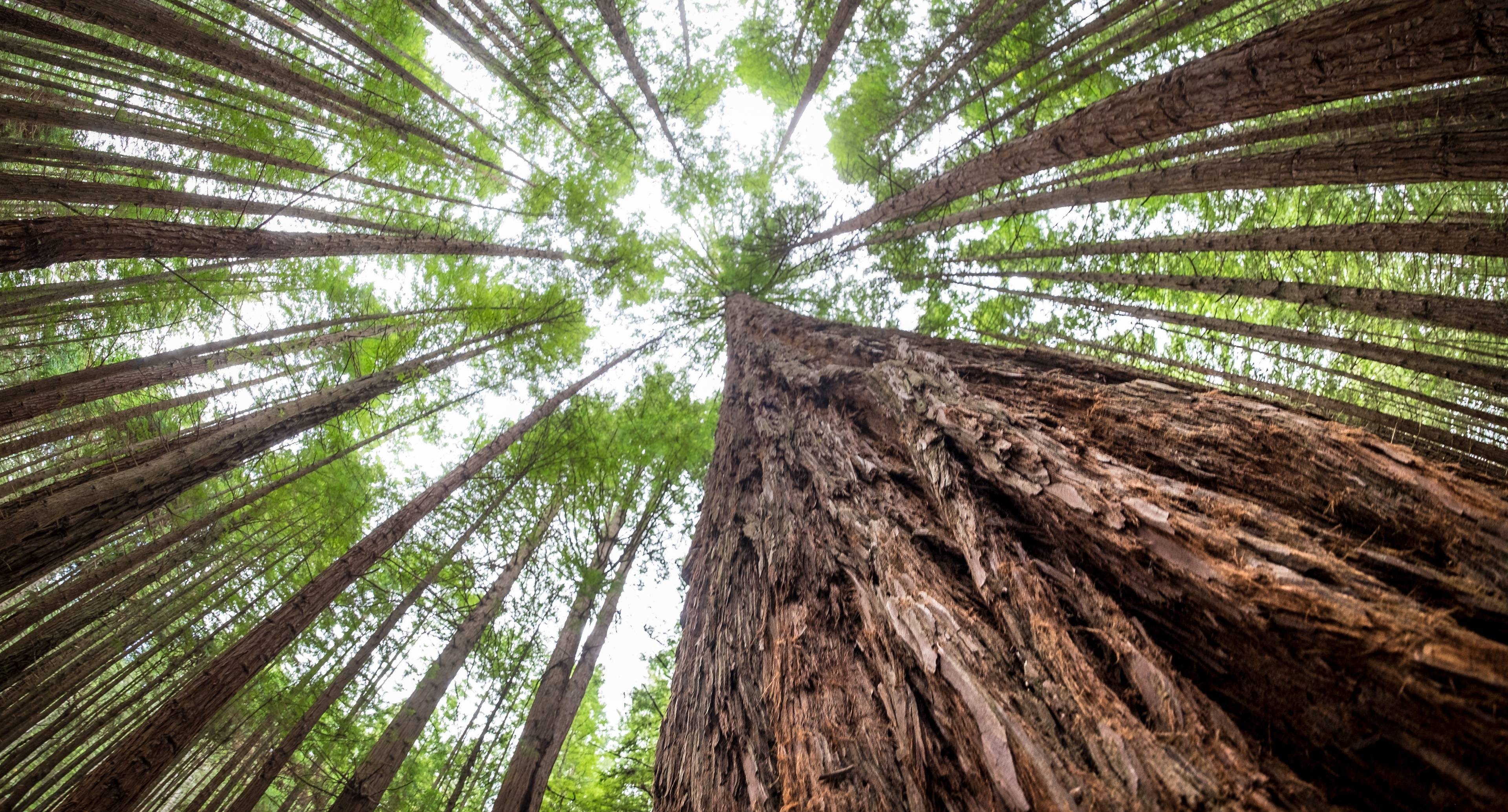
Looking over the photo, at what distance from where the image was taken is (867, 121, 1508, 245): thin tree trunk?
2621 mm

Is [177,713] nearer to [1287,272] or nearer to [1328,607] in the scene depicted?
[1328,607]

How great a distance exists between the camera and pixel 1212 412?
5.83 ft

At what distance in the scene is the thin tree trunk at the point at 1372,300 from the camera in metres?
4.04

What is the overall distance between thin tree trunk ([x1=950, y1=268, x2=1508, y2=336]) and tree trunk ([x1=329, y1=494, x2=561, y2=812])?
26.5 feet

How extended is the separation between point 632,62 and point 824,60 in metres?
2.81

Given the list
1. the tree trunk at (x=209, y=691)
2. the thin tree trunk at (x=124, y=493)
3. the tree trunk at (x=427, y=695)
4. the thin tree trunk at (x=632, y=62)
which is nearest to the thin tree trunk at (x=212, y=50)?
the thin tree trunk at (x=632, y=62)

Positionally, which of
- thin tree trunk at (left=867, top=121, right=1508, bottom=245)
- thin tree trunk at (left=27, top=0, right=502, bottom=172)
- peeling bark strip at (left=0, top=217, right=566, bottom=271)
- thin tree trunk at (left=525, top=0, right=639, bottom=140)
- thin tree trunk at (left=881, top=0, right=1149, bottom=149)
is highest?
thin tree trunk at (left=525, top=0, right=639, bottom=140)

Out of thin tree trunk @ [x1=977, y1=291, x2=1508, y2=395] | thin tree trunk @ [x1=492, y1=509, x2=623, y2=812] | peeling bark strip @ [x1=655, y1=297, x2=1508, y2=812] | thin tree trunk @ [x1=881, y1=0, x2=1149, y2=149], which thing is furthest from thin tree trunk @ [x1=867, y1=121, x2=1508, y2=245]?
thin tree trunk @ [x1=492, y1=509, x2=623, y2=812]

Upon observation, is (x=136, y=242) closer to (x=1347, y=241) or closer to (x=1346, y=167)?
(x=1346, y=167)

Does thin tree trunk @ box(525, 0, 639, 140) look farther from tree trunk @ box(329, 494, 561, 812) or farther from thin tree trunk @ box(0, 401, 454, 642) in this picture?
tree trunk @ box(329, 494, 561, 812)

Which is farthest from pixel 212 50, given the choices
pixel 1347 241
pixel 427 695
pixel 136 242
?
pixel 1347 241

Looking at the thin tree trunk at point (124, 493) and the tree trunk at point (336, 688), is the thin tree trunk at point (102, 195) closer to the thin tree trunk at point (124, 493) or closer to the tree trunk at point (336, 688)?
the thin tree trunk at point (124, 493)

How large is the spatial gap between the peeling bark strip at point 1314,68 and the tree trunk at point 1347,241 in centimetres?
292

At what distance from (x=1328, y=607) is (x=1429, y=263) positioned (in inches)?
270
